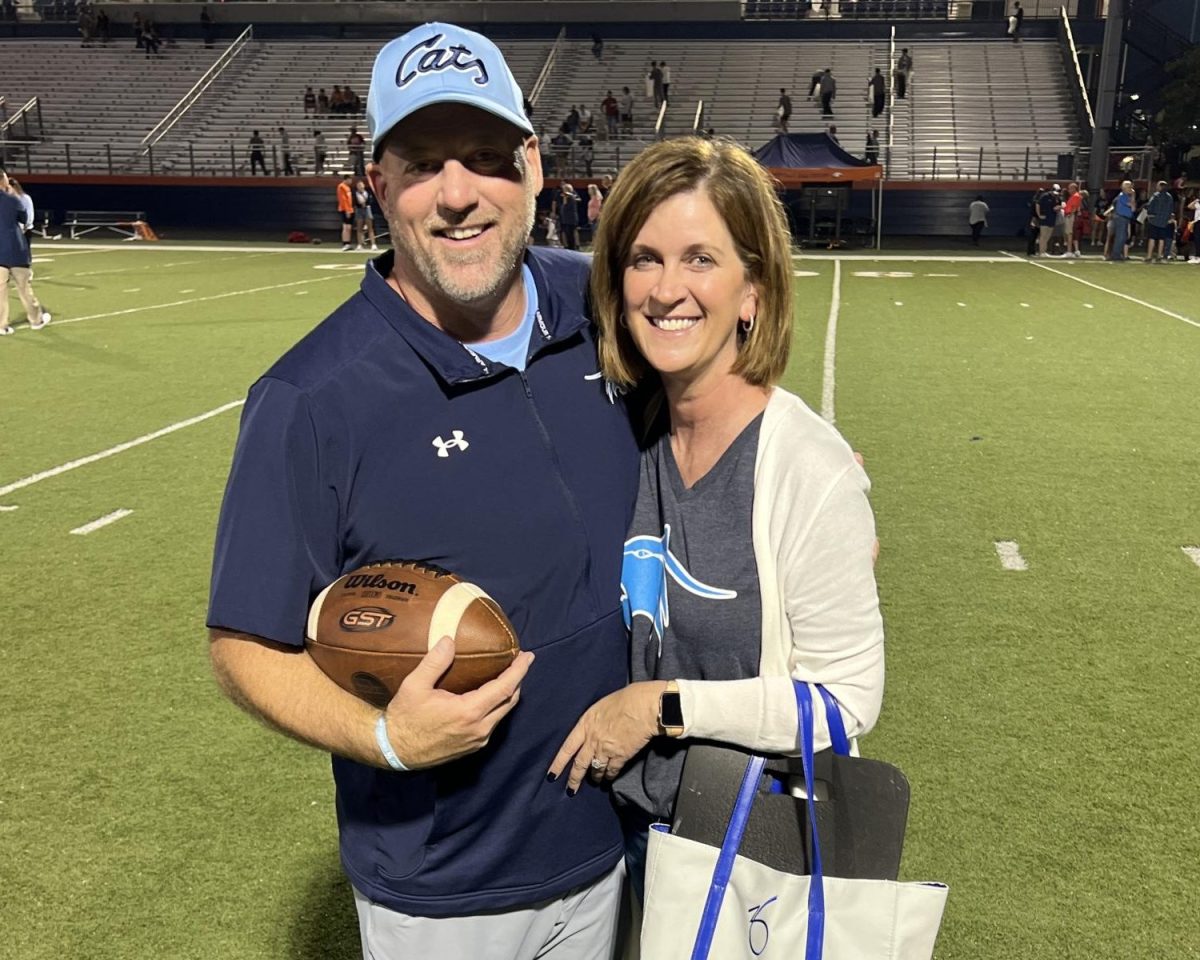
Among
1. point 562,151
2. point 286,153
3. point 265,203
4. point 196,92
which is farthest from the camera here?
point 196,92

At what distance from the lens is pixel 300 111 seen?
38.5 meters

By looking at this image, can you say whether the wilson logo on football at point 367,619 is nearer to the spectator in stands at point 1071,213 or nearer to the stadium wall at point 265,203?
the spectator in stands at point 1071,213

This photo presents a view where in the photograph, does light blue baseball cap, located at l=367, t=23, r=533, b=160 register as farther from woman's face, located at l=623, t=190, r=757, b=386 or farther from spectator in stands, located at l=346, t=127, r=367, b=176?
spectator in stands, located at l=346, t=127, r=367, b=176

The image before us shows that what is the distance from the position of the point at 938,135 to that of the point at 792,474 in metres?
36.6

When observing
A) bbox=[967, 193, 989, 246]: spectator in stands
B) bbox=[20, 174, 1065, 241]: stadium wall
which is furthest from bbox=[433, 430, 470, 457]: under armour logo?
bbox=[20, 174, 1065, 241]: stadium wall

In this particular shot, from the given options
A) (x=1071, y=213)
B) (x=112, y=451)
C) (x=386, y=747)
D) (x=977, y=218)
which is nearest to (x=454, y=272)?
(x=386, y=747)

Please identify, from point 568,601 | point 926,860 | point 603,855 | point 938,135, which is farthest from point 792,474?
point 938,135

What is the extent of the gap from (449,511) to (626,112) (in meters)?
36.9

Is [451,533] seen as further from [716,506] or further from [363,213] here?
[363,213]

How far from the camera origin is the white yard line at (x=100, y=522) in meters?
6.29

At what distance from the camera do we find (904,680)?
14.6 ft

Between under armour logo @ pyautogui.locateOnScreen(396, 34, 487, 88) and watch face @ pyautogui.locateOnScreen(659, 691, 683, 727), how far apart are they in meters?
1.06

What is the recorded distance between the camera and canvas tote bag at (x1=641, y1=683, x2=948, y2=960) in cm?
166

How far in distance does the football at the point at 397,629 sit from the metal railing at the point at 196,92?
3653 cm
